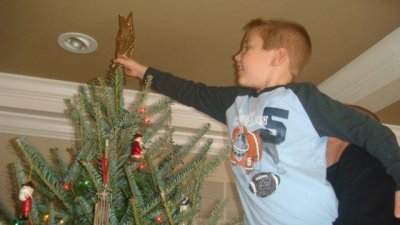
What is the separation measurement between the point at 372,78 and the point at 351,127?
113 centimetres

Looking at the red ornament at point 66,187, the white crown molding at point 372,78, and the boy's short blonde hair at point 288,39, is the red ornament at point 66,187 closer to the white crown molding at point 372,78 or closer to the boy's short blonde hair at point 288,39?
the boy's short blonde hair at point 288,39

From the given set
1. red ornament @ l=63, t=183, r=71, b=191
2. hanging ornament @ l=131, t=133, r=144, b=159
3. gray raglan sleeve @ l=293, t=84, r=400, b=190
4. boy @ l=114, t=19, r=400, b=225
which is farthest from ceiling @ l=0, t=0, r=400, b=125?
red ornament @ l=63, t=183, r=71, b=191

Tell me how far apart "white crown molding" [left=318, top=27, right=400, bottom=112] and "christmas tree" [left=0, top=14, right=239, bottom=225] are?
115cm

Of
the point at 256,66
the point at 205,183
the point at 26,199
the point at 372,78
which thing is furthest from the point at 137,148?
the point at 205,183

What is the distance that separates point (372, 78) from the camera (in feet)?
6.97

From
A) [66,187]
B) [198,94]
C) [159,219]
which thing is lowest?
[159,219]

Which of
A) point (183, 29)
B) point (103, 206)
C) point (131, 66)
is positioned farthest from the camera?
point (183, 29)

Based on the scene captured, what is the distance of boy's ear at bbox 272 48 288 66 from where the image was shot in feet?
4.82

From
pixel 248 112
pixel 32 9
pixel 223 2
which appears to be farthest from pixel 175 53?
pixel 248 112

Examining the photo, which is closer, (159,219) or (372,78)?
(159,219)

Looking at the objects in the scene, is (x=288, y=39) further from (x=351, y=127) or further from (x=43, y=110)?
(x=43, y=110)

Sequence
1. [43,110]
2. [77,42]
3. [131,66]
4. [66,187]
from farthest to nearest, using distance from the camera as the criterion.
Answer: [43,110] → [77,42] → [131,66] → [66,187]

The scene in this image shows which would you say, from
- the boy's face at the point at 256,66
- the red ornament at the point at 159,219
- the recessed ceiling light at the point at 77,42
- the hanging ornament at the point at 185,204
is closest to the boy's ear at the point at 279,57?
the boy's face at the point at 256,66

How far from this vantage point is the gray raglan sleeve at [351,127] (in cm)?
104
